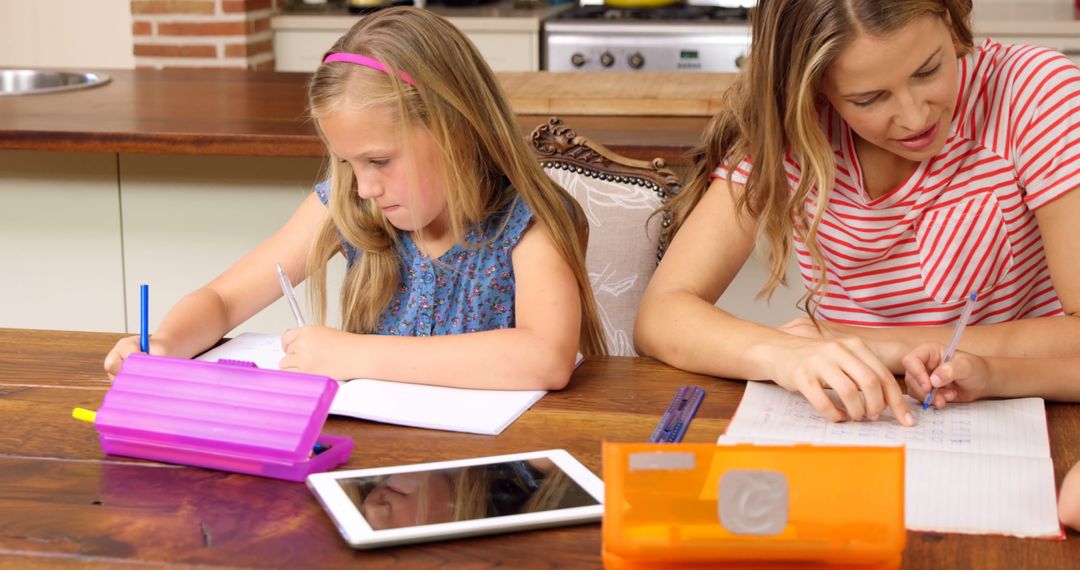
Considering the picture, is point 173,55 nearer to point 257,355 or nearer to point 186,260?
point 186,260

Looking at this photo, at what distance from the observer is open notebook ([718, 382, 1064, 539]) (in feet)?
3.01

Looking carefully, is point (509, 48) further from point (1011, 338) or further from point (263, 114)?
point (1011, 338)

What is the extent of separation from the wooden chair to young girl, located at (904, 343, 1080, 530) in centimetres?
70

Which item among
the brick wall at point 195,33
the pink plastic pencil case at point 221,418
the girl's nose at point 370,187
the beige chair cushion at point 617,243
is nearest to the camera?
the pink plastic pencil case at point 221,418

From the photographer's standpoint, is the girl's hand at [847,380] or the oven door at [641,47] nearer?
the girl's hand at [847,380]

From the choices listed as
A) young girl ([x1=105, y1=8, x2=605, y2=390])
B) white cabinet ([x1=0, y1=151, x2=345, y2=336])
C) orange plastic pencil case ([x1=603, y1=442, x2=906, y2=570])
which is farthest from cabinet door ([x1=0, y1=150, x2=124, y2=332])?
orange plastic pencil case ([x1=603, y1=442, x2=906, y2=570])

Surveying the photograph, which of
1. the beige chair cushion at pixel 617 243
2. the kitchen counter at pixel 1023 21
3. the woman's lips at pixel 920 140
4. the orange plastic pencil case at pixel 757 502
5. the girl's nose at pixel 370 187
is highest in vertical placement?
the woman's lips at pixel 920 140

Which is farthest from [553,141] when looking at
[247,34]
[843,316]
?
[247,34]

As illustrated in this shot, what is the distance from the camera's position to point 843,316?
158 cm

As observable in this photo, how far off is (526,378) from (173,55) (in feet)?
9.44

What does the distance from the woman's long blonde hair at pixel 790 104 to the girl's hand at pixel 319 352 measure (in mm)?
475

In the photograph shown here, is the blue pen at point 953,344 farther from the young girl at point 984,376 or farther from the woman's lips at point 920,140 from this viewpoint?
the woman's lips at point 920,140

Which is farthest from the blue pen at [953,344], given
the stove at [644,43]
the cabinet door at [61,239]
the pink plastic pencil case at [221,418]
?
the stove at [644,43]

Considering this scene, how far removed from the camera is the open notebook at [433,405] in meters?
1.13
